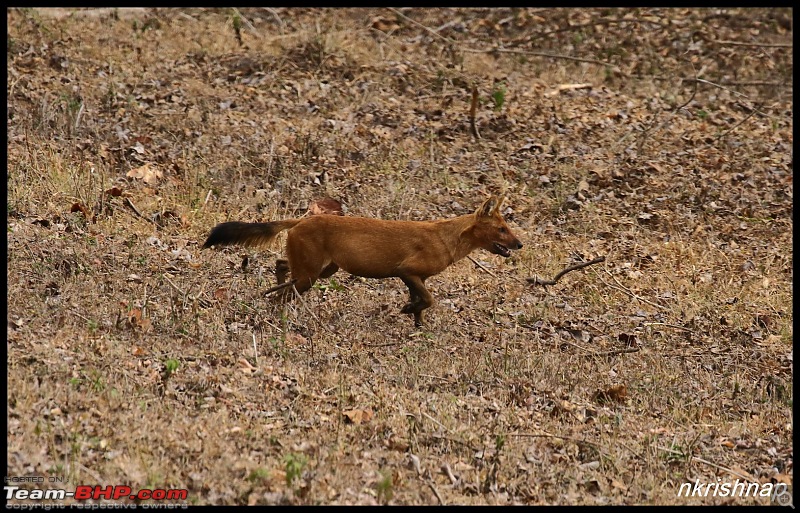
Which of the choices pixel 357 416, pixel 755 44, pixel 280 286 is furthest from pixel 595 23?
pixel 357 416

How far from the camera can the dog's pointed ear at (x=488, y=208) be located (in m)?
10.1

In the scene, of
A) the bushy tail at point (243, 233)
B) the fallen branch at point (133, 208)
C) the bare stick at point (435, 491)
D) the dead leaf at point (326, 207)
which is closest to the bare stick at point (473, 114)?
the dead leaf at point (326, 207)

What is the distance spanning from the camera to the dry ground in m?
7.11

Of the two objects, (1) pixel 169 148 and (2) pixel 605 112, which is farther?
(2) pixel 605 112

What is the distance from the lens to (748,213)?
1369 centimetres

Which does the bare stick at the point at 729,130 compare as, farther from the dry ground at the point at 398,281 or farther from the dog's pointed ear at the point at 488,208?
the dog's pointed ear at the point at 488,208

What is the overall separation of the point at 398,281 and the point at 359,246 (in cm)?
171

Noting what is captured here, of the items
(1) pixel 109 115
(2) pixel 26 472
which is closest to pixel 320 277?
(2) pixel 26 472

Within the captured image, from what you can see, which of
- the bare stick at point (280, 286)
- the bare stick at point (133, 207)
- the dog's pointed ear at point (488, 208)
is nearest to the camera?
A: the bare stick at point (280, 286)

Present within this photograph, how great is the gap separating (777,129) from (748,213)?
9.69 ft

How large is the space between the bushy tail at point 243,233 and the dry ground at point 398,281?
0.55m

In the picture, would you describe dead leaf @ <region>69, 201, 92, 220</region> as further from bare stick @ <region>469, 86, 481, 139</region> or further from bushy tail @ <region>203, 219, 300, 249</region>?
bare stick @ <region>469, 86, 481, 139</region>

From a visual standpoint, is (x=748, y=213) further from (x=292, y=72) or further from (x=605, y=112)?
(x=292, y=72)

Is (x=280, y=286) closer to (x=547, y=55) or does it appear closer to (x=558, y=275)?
(x=558, y=275)
